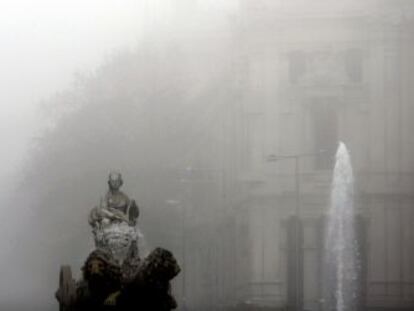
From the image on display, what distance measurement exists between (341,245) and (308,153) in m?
1.48

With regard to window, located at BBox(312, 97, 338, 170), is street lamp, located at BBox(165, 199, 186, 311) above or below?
below

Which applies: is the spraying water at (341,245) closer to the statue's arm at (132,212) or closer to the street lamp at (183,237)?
the street lamp at (183,237)

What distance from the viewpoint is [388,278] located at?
17.2 meters

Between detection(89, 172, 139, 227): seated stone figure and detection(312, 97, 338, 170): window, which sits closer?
detection(89, 172, 139, 227): seated stone figure

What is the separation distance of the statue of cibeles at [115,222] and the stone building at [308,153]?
21.6 feet

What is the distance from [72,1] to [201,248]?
461cm

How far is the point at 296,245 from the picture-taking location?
17.3 metres

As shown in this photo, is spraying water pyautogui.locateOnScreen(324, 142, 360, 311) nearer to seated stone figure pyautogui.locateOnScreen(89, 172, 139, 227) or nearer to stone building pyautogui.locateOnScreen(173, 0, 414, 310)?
stone building pyautogui.locateOnScreen(173, 0, 414, 310)

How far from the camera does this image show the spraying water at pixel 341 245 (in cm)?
1714

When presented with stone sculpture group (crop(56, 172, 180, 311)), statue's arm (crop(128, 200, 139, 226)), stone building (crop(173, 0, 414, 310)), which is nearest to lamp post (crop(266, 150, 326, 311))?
stone building (crop(173, 0, 414, 310))

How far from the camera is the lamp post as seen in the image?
17000 mm

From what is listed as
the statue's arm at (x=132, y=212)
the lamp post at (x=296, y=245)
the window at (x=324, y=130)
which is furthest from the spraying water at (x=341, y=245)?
the statue's arm at (x=132, y=212)

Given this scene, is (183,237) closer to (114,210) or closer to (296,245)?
(296,245)

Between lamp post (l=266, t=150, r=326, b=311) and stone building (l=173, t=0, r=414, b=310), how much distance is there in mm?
25
